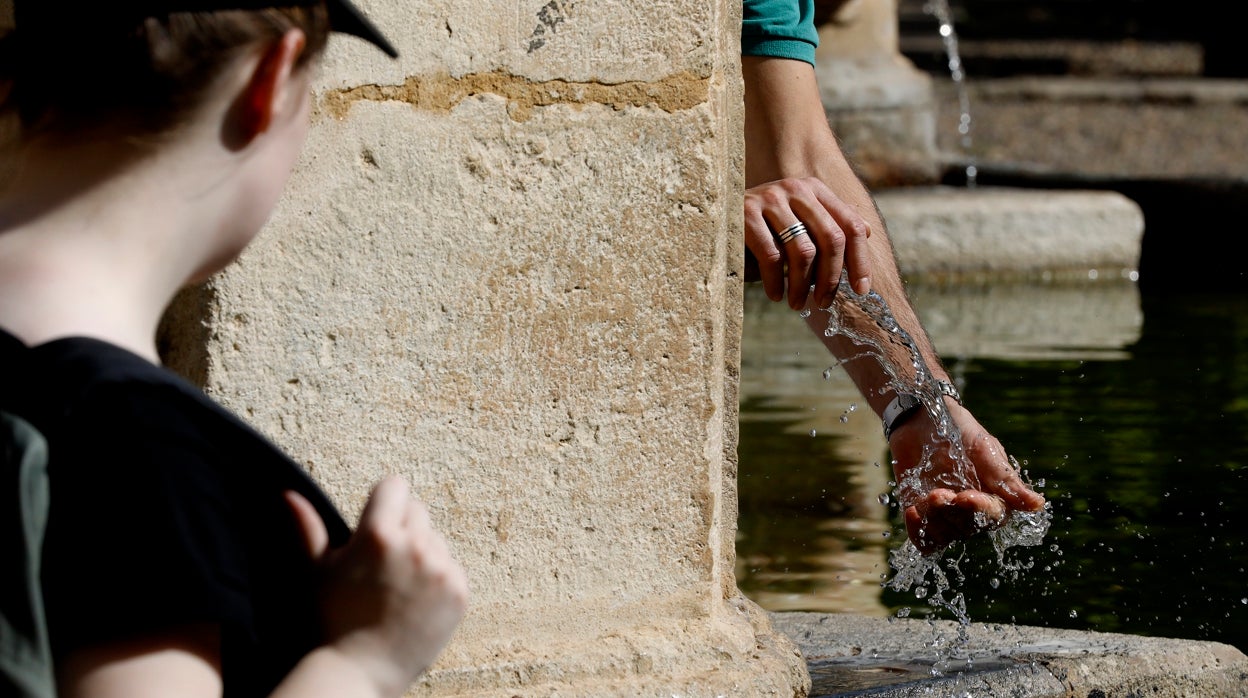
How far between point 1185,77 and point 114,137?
16.4 m

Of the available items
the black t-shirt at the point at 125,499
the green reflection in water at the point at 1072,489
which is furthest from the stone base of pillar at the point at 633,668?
the green reflection in water at the point at 1072,489

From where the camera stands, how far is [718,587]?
2.35 metres

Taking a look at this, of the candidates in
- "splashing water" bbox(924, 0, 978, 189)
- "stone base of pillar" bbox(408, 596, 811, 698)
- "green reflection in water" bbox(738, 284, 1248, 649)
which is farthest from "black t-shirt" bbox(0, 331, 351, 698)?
"splashing water" bbox(924, 0, 978, 189)

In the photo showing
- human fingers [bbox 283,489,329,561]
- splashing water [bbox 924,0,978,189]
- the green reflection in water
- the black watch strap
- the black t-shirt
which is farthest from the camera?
splashing water [bbox 924,0,978,189]

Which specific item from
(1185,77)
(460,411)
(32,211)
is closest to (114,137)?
(32,211)

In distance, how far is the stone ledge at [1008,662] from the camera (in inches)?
101

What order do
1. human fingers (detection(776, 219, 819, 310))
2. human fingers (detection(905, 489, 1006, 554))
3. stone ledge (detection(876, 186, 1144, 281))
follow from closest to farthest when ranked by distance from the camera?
1. human fingers (detection(776, 219, 819, 310))
2. human fingers (detection(905, 489, 1006, 554))
3. stone ledge (detection(876, 186, 1144, 281))

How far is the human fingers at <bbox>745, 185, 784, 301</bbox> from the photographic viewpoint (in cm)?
259

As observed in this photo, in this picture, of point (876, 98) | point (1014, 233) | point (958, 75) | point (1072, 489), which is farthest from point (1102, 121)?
point (1072, 489)

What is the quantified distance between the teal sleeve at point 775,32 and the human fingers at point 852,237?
49 centimetres

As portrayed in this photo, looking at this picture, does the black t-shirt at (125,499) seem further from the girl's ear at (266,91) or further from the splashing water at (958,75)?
the splashing water at (958,75)

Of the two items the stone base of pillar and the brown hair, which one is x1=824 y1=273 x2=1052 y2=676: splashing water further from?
the brown hair

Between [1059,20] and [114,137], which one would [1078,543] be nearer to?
[114,137]

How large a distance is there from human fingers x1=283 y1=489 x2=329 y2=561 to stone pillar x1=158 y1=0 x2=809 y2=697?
0.84 meters
